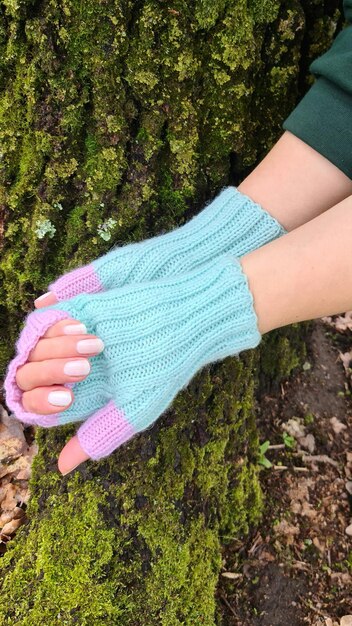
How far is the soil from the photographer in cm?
192

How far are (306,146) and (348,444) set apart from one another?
1.40 m

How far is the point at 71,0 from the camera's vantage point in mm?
1315

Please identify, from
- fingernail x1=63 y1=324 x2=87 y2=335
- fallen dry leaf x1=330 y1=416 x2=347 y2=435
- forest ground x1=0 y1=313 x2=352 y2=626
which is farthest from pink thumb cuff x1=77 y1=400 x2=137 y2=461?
fallen dry leaf x1=330 y1=416 x2=347 y2=435

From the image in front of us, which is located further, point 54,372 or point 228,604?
point 228,604

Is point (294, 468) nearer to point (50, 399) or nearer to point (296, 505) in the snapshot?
point (296, 505)

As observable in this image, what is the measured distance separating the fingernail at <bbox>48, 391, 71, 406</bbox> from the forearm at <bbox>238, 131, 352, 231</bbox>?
772 millimetres

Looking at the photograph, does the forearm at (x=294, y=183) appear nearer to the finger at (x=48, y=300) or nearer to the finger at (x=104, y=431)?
the finger at (x=48, y=300)

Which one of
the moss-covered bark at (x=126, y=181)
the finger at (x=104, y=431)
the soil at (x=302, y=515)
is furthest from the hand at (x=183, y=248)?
the soil at (x=302, y=515)

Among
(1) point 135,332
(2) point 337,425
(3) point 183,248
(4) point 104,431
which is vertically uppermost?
(3) point 183,248

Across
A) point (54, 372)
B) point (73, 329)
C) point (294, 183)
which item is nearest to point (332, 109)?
point (294, 183)

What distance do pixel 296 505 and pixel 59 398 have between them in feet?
4.27

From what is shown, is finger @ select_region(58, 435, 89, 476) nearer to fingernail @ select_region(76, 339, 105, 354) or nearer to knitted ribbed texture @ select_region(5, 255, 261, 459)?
knitted ribbed texture @ select_region(5, 255, 261, 459)

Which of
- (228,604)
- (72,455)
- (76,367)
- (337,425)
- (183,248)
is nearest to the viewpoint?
(76,367)

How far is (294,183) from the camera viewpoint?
1.52m
